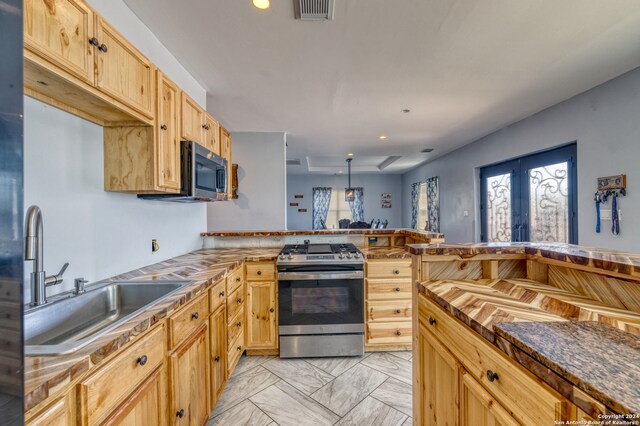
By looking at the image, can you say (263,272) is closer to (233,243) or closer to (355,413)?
(233,243)

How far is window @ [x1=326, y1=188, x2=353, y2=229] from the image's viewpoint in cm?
915

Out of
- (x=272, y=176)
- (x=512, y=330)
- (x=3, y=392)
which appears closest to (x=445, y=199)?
(x=272, y=176)

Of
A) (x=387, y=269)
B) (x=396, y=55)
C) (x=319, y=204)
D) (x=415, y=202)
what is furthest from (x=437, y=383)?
(x=319, y=204)

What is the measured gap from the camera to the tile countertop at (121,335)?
2.04 ft

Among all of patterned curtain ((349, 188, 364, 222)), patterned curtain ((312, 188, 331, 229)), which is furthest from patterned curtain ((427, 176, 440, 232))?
patterned curtain ((312, 188, 331, 229))

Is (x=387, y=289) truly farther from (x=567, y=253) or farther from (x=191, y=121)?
(x=191, y=121)

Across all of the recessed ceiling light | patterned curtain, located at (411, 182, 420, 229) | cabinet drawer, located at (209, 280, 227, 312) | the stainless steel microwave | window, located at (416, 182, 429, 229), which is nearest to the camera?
the recessed ceiling light

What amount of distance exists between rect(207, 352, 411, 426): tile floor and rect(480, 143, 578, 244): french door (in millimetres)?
2549

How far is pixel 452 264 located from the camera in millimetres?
1441

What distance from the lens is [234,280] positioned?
2148 millimetres

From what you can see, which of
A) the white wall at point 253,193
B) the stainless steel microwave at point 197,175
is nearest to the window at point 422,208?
the white wall at point 253,193

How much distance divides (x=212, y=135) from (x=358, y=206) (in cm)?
711

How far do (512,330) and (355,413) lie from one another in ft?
4.80

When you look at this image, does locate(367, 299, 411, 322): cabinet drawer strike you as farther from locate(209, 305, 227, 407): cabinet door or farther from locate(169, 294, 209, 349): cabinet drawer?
locate(169, 294, 209, 349): cabinet drawer
